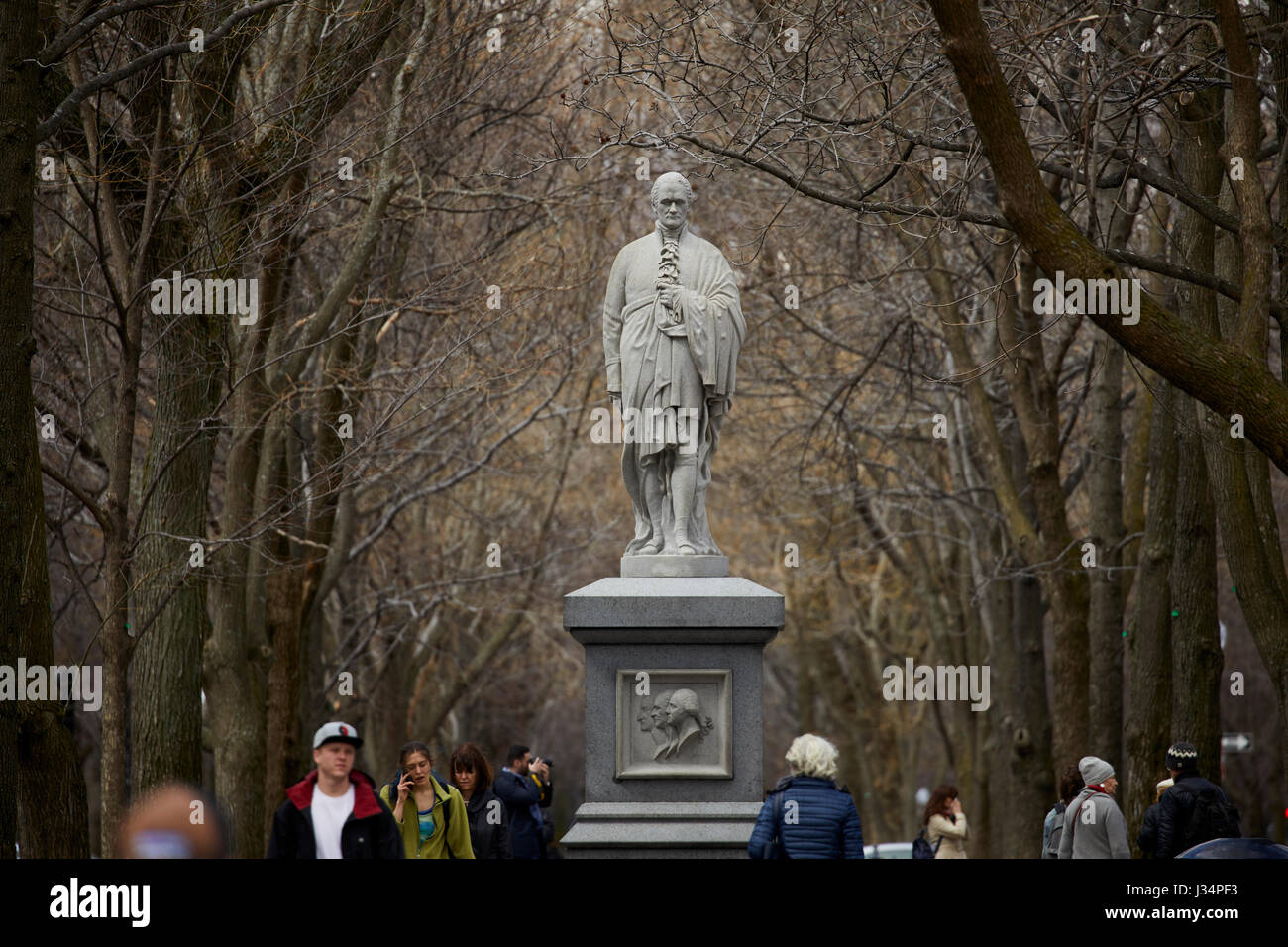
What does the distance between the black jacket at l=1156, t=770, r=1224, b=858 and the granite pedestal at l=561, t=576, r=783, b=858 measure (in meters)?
2.52

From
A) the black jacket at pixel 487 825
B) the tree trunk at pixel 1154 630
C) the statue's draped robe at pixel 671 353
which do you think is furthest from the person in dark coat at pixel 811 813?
the tree trunk at pixel 1154 630

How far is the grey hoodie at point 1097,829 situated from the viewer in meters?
10.3

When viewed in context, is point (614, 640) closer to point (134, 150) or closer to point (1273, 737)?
point (134, 150)

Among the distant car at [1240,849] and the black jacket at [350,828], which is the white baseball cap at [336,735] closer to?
the black jacket at [350,828]

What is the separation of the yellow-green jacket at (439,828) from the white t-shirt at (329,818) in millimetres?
1824

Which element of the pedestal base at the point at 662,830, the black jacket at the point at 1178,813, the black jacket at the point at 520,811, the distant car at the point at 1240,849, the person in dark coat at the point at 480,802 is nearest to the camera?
the distant car at the point at 1240,849

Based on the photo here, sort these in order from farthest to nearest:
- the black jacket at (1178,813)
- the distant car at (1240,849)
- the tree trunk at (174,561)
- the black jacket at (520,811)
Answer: the tree trunk at (174,561) → the black jacket at (520,811) → the black jacket at (1178,813) → the distant car at (1240,849)

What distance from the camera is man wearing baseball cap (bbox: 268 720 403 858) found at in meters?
6.68

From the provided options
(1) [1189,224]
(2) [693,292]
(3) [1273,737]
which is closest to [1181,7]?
(1) [1189,224]

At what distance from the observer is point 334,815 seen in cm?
677

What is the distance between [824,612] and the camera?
31766 millimetres

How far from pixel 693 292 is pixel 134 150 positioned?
4.06 metres

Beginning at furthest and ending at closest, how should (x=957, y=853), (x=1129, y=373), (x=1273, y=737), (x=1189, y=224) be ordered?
(x=1273, y=737)
(x=1129, y=373)
(x=957, y=853)
(x=1189, y=224)

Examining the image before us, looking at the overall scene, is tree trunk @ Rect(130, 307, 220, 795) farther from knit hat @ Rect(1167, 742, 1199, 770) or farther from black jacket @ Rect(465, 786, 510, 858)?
knit hat @ Rect(1167, 742, 1199, 770)
